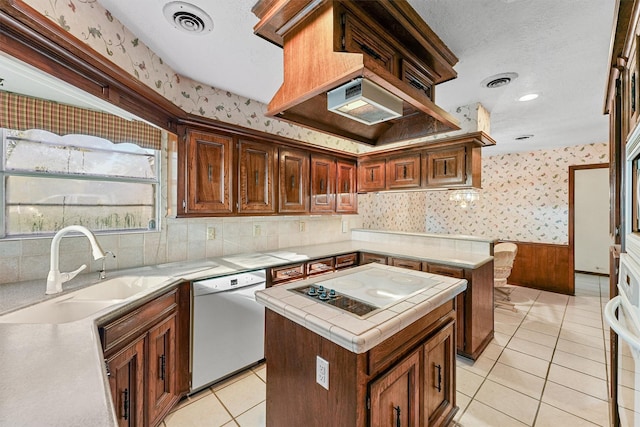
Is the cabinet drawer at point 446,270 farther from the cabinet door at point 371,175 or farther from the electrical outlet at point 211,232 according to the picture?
the electrical outlet at point 211,232

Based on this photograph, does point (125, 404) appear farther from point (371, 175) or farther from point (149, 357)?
point (371, 175)

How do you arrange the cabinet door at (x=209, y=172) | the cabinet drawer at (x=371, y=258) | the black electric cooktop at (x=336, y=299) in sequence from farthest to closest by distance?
1. the cabinet drawer at (x=371, y=258)
2. the cabinet door at (x=209, y=172)
3. the black electric cooktop at (x=336, y=299)

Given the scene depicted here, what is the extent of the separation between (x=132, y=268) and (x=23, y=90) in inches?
53.0

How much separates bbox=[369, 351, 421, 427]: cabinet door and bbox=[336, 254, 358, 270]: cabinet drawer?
1.73m

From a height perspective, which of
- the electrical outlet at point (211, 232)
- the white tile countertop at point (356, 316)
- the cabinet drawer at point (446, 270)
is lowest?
the cabinet drawer at point (446, 270)

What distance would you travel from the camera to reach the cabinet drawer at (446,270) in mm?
2514

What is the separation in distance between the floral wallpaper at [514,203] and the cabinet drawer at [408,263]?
153 cm

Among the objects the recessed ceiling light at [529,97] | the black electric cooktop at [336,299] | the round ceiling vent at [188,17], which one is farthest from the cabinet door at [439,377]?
the recessed ceiling light at [529,97]

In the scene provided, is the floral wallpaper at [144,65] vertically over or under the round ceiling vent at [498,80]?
under

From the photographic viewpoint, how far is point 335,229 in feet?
13.2

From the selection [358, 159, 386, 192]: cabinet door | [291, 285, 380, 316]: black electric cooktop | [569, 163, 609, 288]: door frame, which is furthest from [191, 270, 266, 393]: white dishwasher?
[569, 163, 609, 288]: door frame

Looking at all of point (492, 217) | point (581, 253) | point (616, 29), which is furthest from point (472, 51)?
point (581, 253)

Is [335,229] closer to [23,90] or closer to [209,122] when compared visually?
[209,122]

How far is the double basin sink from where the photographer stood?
1330mm
